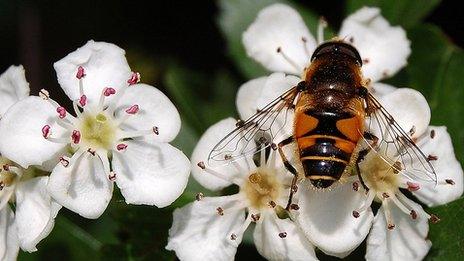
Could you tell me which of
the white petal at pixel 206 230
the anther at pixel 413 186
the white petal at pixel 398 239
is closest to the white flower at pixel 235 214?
the white petal at pixel 206 230

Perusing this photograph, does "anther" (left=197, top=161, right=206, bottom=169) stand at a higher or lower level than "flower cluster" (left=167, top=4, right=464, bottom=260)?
higher

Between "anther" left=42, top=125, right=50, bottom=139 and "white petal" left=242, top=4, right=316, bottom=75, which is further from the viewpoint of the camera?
"white petal" left=242, top=4, right=316, bottom=75

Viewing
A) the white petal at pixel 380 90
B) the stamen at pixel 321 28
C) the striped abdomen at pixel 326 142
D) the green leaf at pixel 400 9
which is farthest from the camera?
the green leaf at pixel 400 9

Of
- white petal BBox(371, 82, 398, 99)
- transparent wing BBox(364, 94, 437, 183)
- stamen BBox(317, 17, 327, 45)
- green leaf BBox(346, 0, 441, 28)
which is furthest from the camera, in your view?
green leaf BBox(346, 0, 441, 28)

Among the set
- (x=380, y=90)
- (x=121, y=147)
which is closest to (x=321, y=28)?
(x=380, y=90)

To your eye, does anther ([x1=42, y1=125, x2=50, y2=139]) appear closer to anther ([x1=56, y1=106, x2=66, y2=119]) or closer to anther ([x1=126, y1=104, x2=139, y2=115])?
anther ([x1=56, y1=106, x2=66, y2=119])

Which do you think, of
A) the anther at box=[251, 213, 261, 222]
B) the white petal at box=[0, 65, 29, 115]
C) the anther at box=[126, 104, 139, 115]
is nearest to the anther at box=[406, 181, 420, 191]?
the anther at box=[251, 213, 261, 222]

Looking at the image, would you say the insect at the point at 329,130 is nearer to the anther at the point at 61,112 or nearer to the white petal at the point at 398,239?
the white petal at the point at 398,239
